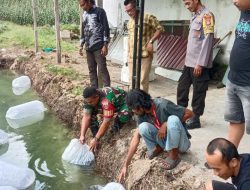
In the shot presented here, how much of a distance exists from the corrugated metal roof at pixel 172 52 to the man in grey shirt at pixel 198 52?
10.7 ft

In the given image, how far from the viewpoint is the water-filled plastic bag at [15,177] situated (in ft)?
15.3

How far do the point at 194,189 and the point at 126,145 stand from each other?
5.29 feet

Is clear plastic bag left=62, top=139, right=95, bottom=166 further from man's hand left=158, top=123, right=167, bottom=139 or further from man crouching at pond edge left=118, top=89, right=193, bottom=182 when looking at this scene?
man's hand left=158, top=123, right=167, bottom=139

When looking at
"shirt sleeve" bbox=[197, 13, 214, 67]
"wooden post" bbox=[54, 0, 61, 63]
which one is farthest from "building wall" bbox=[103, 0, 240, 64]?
"shirt sleeve" bbox=[197, 13, 214, 67]

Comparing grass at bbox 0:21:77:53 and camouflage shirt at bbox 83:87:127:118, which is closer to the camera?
camouflage shirt at bbox 83:87:127:118

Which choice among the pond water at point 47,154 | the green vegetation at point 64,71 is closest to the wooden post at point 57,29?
the green vegetation at point 64,71

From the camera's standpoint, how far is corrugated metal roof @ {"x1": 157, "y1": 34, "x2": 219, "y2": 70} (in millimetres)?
8586

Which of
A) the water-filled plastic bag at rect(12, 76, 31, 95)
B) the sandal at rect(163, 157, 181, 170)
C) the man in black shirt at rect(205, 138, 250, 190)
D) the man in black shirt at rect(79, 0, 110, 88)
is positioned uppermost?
the man in black shirt at rect(79, 0, 110, 88)

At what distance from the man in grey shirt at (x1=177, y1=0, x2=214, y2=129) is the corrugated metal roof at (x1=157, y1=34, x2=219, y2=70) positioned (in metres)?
3.26

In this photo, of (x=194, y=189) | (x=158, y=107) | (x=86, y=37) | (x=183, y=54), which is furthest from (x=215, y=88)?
(x=194, y=189)

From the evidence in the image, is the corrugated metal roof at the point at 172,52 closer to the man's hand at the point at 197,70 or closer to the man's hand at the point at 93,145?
the man's hand at the point at 197,70

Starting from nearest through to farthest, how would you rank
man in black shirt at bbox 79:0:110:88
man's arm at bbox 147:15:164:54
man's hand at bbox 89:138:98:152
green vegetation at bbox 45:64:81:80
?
man's hand at bbox 89:138:98:152
man's arm at bbox 147:15:164:54
man in black shirt at bbox 79:0:110:88
green vegetation at bbox 45:64:81:80

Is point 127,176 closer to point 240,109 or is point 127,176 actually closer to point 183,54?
point 240,109

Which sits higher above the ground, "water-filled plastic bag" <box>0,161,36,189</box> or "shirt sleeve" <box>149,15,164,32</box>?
"shirt sleeve" <box>149,15,164,32</box>
